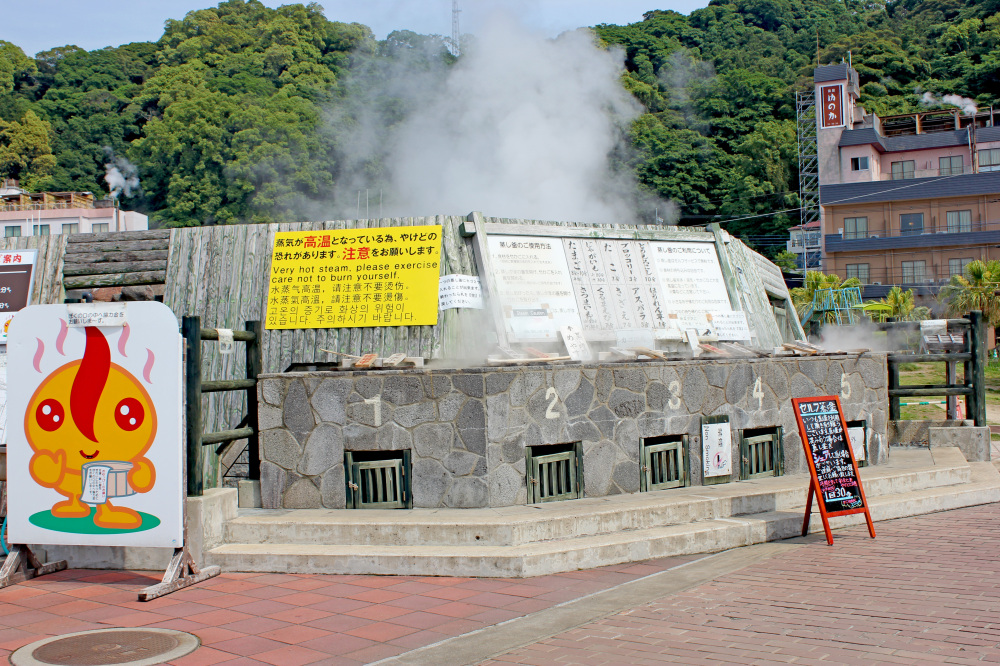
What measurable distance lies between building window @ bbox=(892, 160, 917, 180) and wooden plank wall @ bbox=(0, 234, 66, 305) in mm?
42437

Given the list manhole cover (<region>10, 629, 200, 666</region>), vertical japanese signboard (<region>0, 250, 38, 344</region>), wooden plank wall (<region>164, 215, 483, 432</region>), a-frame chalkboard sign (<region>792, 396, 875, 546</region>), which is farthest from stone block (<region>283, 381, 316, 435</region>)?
vertical japanese signboard (<region>0, 250, 38, 344</region>)

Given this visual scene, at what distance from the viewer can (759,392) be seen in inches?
291

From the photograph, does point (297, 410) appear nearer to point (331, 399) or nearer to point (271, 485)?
point (331, 399)

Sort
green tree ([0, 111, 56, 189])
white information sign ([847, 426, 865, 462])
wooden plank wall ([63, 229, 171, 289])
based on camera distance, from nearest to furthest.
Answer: white information sign ([847, 426, 865, 462]) < wooden plank wall ([63, 229, 171, 289]) < green tree ([0, 111, 56, 189])

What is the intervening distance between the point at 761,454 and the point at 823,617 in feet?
11.0

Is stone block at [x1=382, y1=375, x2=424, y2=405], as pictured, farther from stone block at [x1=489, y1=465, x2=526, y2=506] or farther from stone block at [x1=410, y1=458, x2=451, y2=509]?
stone block at [x1=489, y1=465, x2=526, y2=506]

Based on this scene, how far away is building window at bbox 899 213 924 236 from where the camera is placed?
37.1 m

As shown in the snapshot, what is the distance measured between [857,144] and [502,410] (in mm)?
41271

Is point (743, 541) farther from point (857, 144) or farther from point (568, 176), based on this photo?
point (857, 144)

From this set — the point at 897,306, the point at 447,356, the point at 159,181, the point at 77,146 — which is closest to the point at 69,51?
the point at 77,146

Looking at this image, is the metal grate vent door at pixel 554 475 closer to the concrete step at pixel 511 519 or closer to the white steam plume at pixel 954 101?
the concrete step at pixel 511 519

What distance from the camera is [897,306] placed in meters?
29.0

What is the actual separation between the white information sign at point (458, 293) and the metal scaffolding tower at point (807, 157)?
3954 centimetres

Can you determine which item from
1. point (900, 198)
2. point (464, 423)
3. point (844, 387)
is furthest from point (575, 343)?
point (900, 198)
